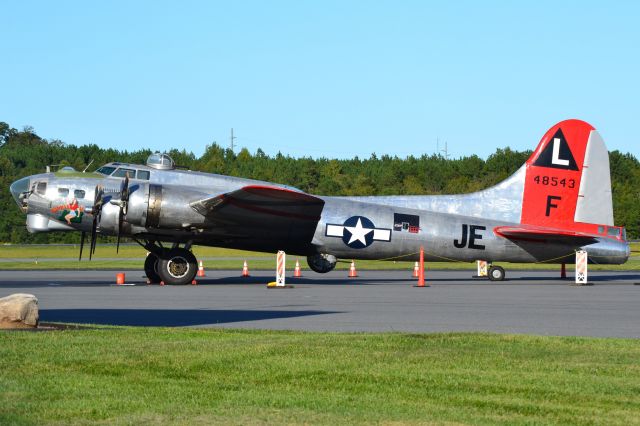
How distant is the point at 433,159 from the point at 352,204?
96.8m

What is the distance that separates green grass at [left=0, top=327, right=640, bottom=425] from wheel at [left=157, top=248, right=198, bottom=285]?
1554 centimetres

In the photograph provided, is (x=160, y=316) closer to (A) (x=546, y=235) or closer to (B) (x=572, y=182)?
(A) (x=546, y=235)

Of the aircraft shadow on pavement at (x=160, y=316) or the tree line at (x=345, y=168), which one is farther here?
the tree line at (x=345, y=168)

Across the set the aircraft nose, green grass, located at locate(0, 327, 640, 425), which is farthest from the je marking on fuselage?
green grass, located at locate(0, 327, 640, 425)

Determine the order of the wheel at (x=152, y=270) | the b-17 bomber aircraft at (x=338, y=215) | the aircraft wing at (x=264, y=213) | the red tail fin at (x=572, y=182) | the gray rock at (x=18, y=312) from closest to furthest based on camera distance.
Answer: the gray rock at (x=18, y=312) → the aircraft wing at (x=264, y=213) → the b-17 bomber aircraft at (x=338, y=215) → the wheel at (x=152, y=270) → the red tail fin at (x=572, y=182)

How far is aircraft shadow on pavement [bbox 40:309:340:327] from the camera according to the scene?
56.3 feet

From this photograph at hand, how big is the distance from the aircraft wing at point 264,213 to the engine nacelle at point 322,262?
0.96 m

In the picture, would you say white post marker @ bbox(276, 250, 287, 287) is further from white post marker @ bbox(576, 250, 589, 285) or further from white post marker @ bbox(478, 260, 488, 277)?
white post marker @ bbox(478, 260, 488, 277)

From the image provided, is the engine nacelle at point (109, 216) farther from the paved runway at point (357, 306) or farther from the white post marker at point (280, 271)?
the white post marker at point (280, 271)

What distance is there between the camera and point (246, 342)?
44.1ft

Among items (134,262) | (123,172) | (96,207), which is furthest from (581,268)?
(134,262)

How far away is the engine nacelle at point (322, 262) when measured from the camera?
105 ft

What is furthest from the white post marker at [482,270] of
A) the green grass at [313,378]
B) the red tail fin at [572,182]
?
the green grass at [313,378]

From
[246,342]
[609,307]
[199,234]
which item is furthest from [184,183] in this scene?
[246,342]
